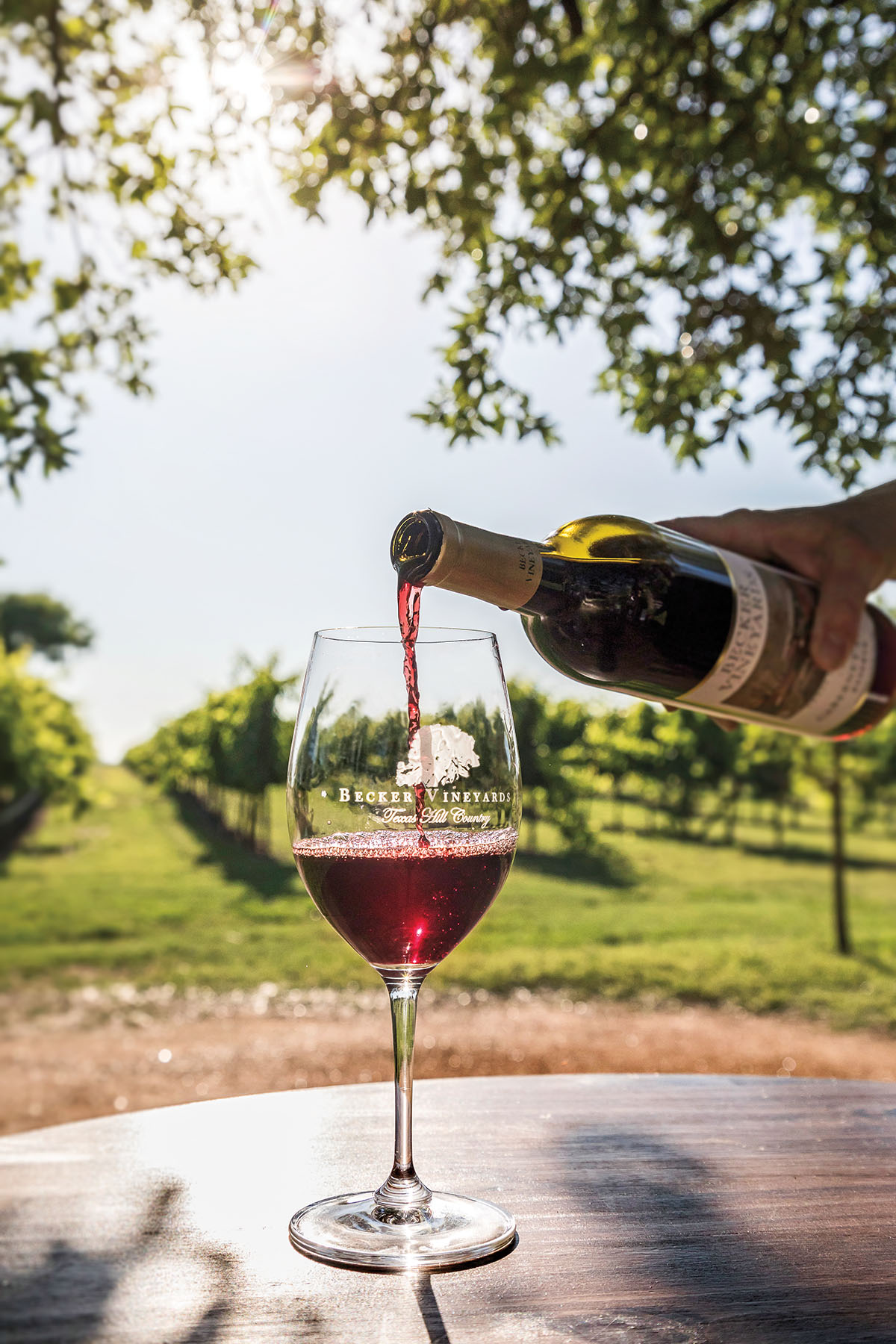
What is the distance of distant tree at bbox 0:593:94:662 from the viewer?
23062 millimetres

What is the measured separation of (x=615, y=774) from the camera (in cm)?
1681

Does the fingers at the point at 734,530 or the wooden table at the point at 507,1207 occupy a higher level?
the fingers at the point at 734,530

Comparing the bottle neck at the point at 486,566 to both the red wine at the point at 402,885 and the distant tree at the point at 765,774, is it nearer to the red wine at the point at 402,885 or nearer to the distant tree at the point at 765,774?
the red wine at the point at 402,885

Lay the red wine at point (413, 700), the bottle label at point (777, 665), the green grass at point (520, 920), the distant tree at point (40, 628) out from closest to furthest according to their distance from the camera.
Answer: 1. the red wine at point (413, 700)
2. the bottle label at point (777, 665)
3. the green grass at point (520, 920)
4. the distant tree at point (40, 628)

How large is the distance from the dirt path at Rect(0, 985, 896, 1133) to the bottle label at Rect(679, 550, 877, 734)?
7924mm

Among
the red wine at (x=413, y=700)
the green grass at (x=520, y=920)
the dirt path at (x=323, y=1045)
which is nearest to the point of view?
the red wine at (x=413, y=700)

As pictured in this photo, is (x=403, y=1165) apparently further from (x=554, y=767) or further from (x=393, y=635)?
(x=554, y=767)

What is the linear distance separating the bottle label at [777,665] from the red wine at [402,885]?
60 centimetres

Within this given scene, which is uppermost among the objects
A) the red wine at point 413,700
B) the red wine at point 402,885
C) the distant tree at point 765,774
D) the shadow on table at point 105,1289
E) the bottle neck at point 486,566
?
the distant tree at point 765,774

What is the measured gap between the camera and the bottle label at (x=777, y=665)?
1655 millimetres

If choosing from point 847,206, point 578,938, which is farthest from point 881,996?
point 847,206

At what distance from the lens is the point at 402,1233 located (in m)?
1.02

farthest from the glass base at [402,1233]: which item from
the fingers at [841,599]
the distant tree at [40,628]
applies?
the distant tree at [40,628]

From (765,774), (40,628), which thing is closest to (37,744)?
(40,628)
